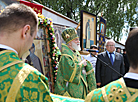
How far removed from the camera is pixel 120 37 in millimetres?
20000

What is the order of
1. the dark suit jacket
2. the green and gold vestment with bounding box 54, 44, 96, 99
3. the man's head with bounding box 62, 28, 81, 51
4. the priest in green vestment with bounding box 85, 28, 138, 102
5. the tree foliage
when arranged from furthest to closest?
1. the tree foliage
2. the dark suit jacket
3. the man's head with bounding box 62, 28, 81, 51
4. the green and gold vestment with bounding box 54, 44, 96, 99
5. the priest in green vestment with bounding box 85, 28, 138, 102

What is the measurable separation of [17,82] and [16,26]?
42 cm

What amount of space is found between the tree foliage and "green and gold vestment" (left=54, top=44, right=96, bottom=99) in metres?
14.2

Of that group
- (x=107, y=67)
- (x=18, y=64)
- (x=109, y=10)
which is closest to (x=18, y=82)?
(x=18, y=64)

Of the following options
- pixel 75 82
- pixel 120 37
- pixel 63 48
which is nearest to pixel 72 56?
pixel 63 48

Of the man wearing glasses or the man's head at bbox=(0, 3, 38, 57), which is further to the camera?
the man wearing glasses

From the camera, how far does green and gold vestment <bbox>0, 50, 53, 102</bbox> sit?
119 centimetres

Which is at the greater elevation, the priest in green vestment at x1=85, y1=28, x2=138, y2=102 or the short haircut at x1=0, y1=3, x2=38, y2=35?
the short haircut at x1=0, y1=3, x2=38, y2=35

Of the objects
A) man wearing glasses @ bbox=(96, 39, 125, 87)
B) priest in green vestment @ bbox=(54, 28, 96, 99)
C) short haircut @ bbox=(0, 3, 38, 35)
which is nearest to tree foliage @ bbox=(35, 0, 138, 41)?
man wearing glasses @ bbox=(96, 39, 125, 87)

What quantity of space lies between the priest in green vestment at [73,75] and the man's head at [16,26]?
2.47 metres

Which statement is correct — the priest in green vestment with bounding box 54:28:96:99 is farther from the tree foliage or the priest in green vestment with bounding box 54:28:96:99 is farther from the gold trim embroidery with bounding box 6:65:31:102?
the tree foliage

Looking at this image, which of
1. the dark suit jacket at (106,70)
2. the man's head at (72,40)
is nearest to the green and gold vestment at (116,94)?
the man's head at (72,40)

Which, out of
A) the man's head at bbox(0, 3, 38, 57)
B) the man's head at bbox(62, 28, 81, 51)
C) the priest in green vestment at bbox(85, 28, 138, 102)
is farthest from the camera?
the man's head at bbox(62, 28, 81, 51)

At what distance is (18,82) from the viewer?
1.21m
